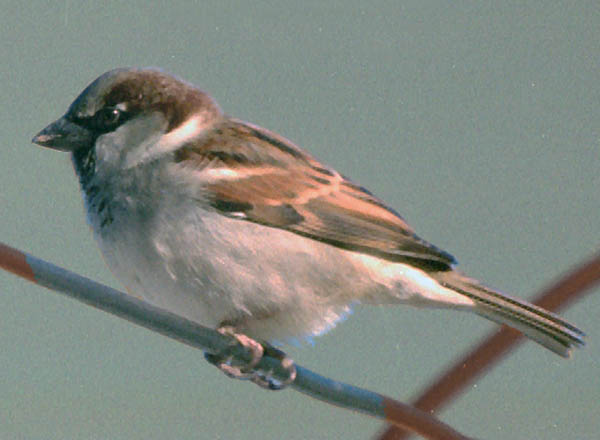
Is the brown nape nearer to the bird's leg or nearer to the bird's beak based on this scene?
the bird's beak

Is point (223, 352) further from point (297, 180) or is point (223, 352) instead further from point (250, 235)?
point (297, 180)

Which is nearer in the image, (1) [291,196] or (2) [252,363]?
(2) [252,363]

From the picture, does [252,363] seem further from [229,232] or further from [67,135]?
[67,135]

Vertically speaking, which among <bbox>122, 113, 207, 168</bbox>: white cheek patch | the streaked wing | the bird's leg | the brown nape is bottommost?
the bird's leg

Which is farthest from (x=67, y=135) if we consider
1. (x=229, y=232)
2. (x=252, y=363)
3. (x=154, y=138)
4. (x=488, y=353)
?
(x=488, y=353)

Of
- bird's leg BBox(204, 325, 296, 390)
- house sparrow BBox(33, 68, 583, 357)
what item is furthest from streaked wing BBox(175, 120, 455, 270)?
→ bird's leg BBox(204, 325, 296, 390)

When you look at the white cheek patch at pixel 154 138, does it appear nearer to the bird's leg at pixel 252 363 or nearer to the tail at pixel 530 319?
the bird's leg at pixel 252 363

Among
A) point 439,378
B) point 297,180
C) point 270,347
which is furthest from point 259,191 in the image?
point 439,378

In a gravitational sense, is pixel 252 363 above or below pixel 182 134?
below
